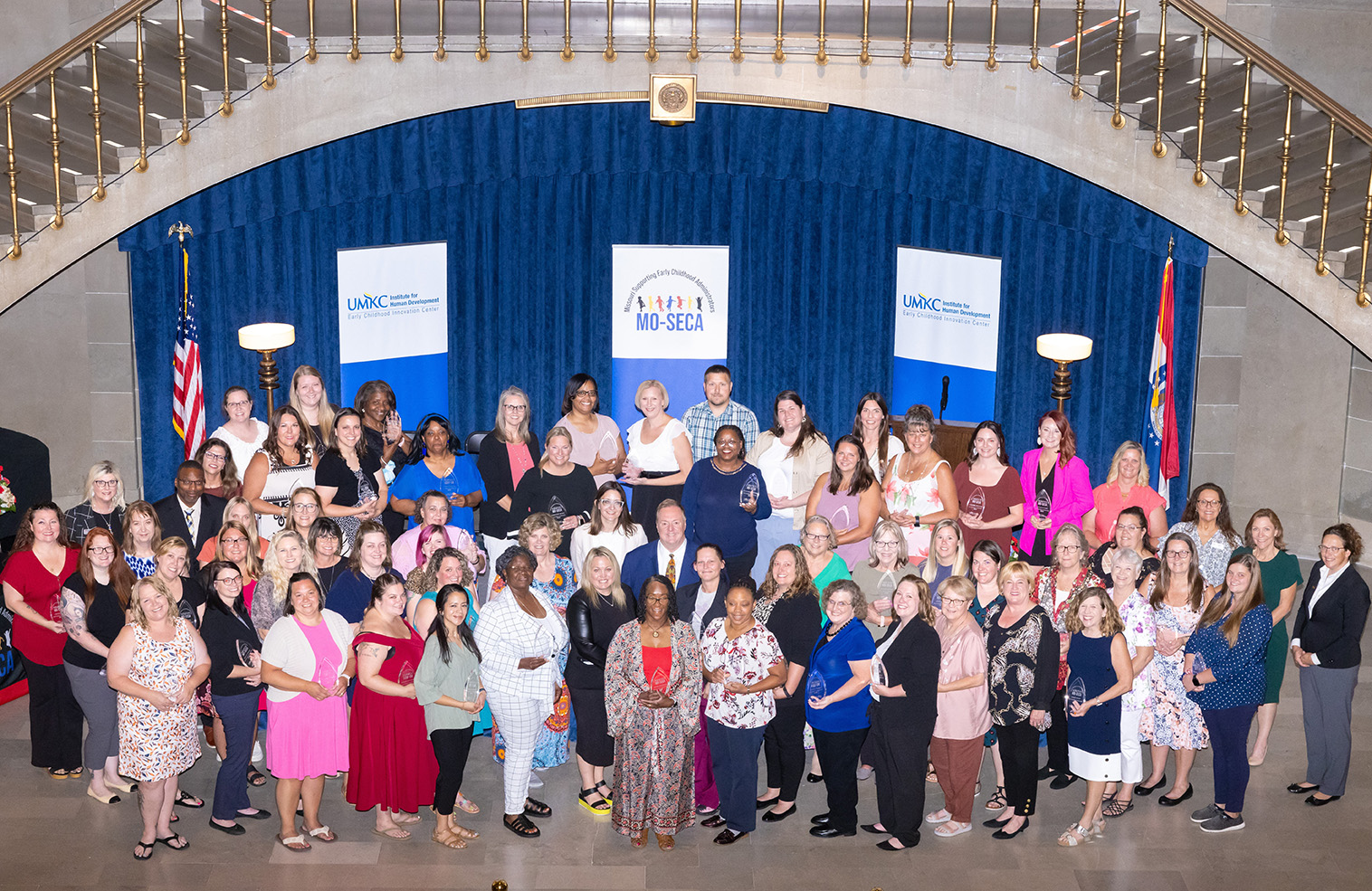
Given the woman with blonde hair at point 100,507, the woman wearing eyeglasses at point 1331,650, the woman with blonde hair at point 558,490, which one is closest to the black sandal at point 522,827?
the woman with blonde hair at point 558,490

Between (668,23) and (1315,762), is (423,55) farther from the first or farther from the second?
(1315,762)

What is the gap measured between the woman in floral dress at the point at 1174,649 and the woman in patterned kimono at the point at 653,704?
2.35m

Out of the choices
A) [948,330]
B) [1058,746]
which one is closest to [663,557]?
[1058,746]

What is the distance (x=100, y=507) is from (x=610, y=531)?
2725 millimetres

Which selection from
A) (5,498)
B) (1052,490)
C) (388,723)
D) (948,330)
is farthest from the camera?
(948,330)

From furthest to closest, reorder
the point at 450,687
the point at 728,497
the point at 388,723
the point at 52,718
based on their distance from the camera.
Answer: the point at 728,497 < the point at 52,718 < the point at 388,723 < the point at 450,687

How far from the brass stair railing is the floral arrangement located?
1431 mm

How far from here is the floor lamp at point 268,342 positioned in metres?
10.9

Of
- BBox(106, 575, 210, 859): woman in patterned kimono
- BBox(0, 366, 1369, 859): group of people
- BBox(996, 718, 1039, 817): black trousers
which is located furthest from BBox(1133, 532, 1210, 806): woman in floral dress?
BBox(106, 575, 210, 859): woman in patterned kimono

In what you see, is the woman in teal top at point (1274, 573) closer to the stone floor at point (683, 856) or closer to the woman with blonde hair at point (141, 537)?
the stone floor at point (683, 856)

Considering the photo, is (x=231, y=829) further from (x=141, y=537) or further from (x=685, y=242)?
(x=685, y=242)

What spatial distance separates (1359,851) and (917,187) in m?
6.09

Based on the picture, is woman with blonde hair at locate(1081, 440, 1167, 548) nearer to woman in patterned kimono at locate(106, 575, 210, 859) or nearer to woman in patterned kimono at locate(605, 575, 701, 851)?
woman in patterned kimono at locate(605, 575, 701, 851)

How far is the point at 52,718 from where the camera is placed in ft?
25.2
